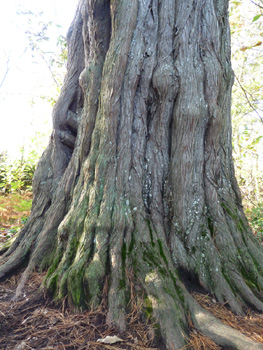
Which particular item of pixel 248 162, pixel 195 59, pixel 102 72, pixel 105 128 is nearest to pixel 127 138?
pixel 105 128

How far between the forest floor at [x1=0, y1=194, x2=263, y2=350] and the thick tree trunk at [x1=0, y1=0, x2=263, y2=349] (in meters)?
0.10

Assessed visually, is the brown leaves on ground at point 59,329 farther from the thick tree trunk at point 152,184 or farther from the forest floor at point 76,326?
the thick tree trunk at point 152,184

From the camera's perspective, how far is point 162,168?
2732 mm

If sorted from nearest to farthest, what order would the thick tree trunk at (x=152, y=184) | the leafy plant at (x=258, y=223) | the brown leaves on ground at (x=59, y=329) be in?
1. the brown leaves on ground at (x=59, y=329)
2. the thick tree trunk at (x=152, y=184)
3. the leafy plant at (x=258, y=223)

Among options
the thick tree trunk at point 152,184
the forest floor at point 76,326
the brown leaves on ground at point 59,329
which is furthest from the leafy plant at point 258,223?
the brown leaves on ground at point 59,329

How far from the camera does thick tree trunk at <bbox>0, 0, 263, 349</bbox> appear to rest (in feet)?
7.25

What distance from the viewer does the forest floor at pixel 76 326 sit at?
68.4 inches

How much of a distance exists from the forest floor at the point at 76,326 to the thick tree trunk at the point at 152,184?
103mm

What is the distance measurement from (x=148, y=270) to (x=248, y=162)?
8981 mm

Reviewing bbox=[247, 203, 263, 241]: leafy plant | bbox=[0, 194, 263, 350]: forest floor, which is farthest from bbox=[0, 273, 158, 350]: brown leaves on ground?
bbox=[247, 203, 263, 241]: leafy plant

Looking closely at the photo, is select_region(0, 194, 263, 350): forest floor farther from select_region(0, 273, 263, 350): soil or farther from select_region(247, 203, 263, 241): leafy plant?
select_region(247, 203, 263, 241): leafy plant

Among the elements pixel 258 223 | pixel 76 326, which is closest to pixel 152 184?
pixel 76 326

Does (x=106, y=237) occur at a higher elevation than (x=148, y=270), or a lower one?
higher

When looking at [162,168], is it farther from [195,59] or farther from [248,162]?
[248,162]
